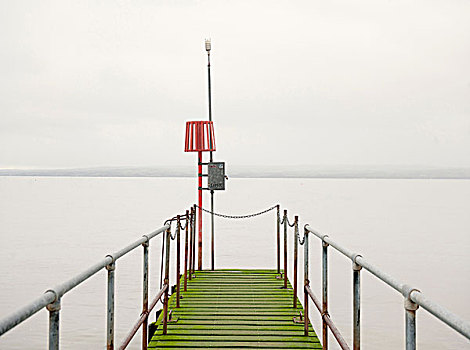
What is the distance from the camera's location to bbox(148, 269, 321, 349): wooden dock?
→ 4680mm

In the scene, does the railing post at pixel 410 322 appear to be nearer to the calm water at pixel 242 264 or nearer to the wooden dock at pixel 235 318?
the wooden dock at pixel 235 318

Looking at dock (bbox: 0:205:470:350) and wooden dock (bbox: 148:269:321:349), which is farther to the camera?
wooden dock (bbox: 148:269:321:349)

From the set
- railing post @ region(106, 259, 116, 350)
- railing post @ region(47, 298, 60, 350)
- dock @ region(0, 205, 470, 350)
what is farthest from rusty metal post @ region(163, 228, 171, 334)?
railing post @ region(47, 298, 60, 350)

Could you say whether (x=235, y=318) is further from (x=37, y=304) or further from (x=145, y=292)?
(x=37, y=304)

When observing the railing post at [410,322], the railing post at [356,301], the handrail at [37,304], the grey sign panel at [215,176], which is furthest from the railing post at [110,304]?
the grey sign panel at [215,176]

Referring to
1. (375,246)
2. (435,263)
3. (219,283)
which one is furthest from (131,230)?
(219,283)

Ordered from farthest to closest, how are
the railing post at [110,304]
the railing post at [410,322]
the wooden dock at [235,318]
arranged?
the wooden dock at [235,318], the railing post at [110,304], the railing post at [410,322]

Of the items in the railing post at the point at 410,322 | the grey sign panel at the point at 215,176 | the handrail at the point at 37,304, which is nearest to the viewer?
the handrail at the point at 37,304

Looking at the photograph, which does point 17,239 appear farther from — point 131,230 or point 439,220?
point 439,220

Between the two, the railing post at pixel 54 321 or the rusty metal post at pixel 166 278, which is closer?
the railing post at pixel 54 321

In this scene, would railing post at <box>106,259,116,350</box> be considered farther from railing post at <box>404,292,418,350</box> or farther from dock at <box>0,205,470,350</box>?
railing post at <box>404,292,418,350</box>

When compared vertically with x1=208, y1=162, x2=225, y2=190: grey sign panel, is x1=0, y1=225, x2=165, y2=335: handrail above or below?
below

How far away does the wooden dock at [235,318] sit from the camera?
4.68m

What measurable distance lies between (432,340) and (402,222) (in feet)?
80.3
